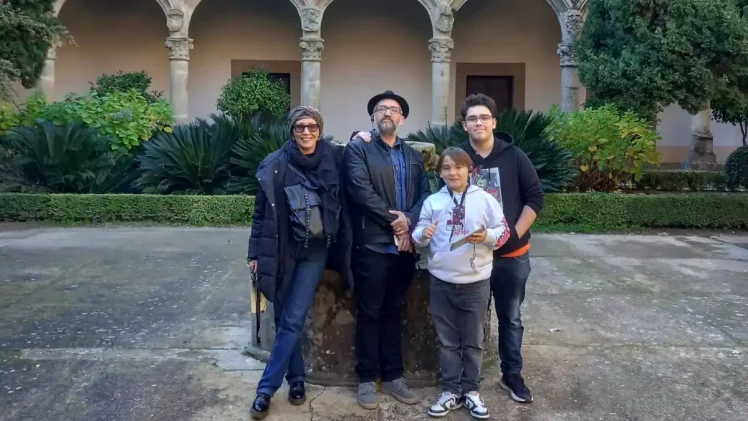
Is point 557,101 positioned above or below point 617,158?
above

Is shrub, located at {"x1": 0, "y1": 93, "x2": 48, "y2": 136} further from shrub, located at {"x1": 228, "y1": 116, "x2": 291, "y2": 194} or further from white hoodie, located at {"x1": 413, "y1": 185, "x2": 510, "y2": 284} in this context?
white hoodie, located at {"x1": 413, "y1": 185, "x2": 510, "y2": 284}

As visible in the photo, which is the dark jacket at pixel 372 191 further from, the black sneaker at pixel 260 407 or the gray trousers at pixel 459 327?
the black sneaker at pixel 260 407

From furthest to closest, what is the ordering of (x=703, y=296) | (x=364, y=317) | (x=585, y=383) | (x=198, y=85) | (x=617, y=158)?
1. (x=198, y=85)
2. (x=617, y=158)
3. (x=703, y=296)
4. (x=585, y=383)
5. (x=364, y=317)

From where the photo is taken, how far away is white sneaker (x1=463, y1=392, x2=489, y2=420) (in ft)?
11.3

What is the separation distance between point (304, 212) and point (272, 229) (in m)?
0.17

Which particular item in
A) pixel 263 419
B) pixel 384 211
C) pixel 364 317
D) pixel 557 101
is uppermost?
pixel 557 101

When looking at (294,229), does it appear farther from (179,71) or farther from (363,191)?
(179,71)

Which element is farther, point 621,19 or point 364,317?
point 621,19

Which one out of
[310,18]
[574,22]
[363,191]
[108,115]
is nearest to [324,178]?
[363,191]

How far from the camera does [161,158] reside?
33.0 ft

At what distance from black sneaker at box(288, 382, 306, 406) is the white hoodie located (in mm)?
937

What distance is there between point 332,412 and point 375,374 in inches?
11.7

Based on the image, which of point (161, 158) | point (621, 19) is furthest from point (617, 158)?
point (161, 158)

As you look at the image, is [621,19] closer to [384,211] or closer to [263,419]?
[384,211]
